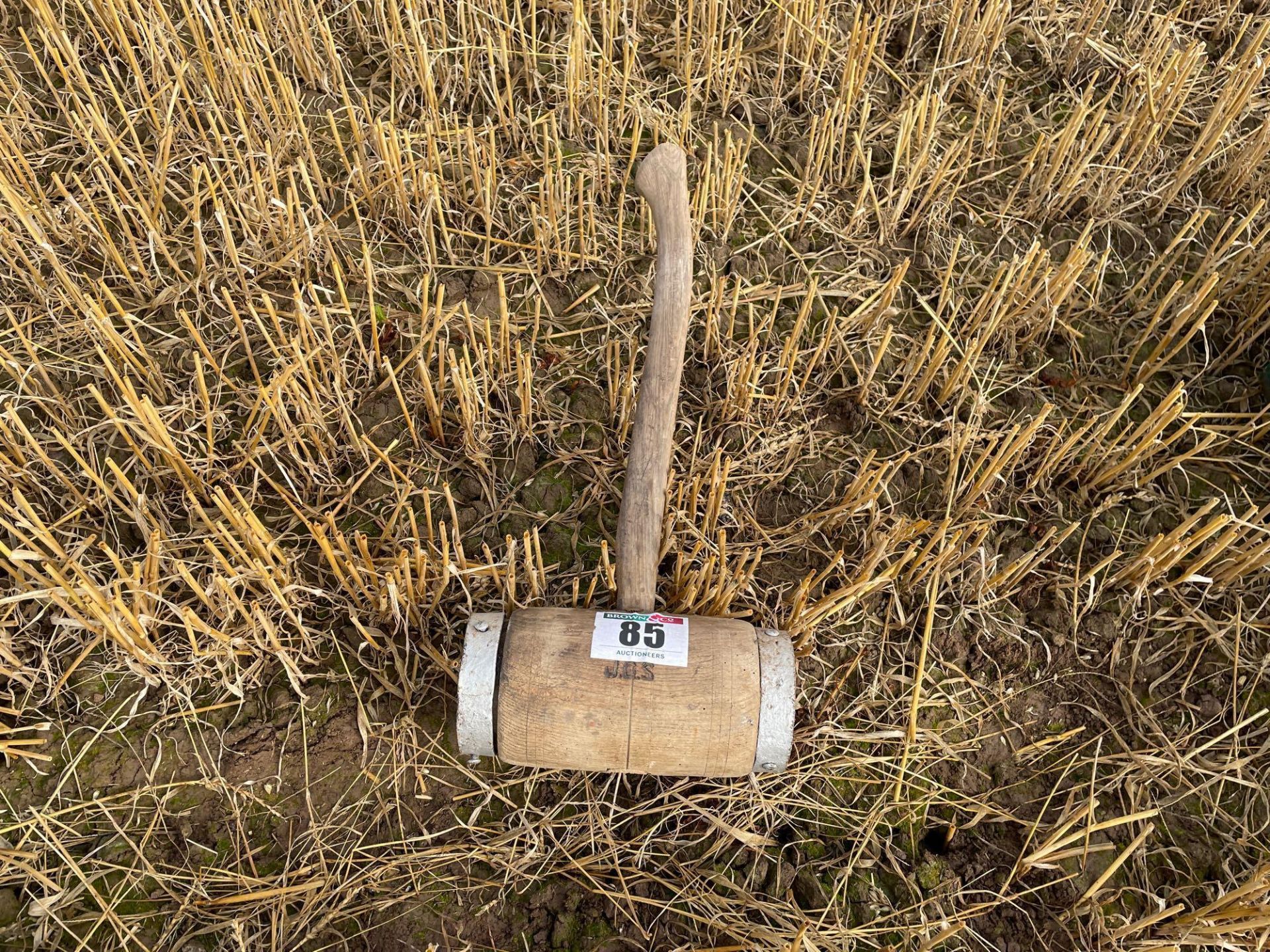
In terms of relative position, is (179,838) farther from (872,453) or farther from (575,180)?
(575,180)

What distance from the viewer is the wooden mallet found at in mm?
1661

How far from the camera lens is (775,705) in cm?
170

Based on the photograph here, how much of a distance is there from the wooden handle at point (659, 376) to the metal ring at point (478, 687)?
0.96 feet

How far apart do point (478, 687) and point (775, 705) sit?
0.55 m

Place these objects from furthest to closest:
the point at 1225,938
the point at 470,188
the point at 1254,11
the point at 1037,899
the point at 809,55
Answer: the point at 1254,11, the point at 809,55, the point at 470,188, the point at 1037,899, the point at 1225,938

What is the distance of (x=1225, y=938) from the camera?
1.72m

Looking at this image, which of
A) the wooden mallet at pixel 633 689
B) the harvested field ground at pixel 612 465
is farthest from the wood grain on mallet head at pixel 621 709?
the harvested field ground at pixel 612 465

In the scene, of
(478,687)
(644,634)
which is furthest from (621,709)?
(478,687)

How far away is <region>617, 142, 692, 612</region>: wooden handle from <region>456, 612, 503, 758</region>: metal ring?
0.29m

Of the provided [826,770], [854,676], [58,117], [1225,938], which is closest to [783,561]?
[854,676]

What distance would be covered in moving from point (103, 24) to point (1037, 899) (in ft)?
10.9

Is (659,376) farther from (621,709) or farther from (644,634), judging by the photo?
(621,709)

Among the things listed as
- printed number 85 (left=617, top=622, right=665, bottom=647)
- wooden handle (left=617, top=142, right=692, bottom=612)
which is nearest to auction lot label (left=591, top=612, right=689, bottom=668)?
printed number 85 (left=617, top=622, right=665, bottom=647)

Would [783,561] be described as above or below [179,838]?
above
